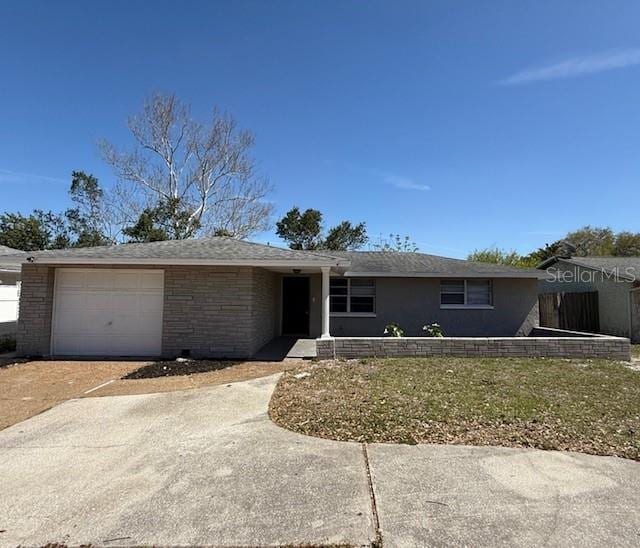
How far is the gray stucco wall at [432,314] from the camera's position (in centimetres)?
1395

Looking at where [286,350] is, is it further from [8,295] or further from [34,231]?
[34,231]

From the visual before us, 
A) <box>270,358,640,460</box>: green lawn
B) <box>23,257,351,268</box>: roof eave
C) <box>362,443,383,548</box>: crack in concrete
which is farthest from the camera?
<box>23,257,351,268</box>: roof eave

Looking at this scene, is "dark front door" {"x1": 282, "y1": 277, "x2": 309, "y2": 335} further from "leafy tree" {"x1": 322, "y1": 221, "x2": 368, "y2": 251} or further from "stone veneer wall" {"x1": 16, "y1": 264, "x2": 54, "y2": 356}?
"leafy tree" {"x1": 322, "y1": 221, "x2": 368, "y2": 251}

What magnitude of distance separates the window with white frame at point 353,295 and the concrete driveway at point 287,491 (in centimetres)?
940

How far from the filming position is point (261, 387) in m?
7.07

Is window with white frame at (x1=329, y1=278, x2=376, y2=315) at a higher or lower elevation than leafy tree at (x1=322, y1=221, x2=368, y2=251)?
lower

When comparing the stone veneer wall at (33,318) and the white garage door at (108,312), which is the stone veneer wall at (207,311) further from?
the stone veneer wall at (33,318)

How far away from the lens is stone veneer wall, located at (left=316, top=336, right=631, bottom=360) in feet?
32.9

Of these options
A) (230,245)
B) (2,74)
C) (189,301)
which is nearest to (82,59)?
(2,74)

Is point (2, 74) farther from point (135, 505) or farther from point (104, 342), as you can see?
point (135, 505)

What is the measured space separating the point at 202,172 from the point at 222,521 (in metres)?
27.1

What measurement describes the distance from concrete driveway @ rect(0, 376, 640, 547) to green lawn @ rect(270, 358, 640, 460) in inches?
15.3

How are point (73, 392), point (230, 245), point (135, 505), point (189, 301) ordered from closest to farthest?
point (135, 505) → point (73, 392) → point (189, 301) → point (230, 245)

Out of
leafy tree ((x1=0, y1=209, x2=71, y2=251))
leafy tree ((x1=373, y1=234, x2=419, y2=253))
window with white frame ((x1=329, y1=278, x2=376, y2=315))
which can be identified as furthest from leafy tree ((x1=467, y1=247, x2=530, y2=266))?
leafy tree ((x1=0, y1=209, x2=71, y2=251))
